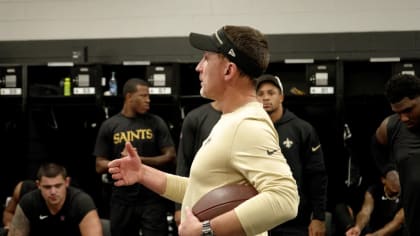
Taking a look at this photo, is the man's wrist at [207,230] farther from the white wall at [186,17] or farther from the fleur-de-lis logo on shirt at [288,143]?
the white wall at [186,17]

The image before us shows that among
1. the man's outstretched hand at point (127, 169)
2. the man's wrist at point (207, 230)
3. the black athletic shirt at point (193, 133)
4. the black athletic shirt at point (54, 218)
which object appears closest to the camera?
the man's wrist at point (207, 230)

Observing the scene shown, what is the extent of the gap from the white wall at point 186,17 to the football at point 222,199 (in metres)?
5.22

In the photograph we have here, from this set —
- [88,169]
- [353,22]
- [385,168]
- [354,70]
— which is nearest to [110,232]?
[88,169]

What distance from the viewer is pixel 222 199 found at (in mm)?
2252

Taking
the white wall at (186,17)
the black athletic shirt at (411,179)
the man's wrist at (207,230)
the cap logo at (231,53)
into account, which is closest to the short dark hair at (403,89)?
the black athletic shirt at (411,179)

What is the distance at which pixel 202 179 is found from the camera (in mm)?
2338

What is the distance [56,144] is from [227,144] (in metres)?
5.66

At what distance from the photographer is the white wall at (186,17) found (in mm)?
7172

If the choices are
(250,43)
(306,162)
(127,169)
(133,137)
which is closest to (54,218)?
(133,137)

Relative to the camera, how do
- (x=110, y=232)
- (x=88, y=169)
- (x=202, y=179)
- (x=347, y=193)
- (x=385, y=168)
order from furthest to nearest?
(x=88, y=169), (x=347, y=193), (x=110, y=232), (x=385, y=168), (x=202, y=179)

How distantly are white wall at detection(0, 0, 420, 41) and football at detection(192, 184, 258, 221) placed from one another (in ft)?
17.1

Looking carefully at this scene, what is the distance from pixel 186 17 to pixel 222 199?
214 inches

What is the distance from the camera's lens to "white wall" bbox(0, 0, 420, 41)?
7.17m

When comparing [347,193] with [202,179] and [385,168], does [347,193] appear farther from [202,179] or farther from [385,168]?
[202,179]
